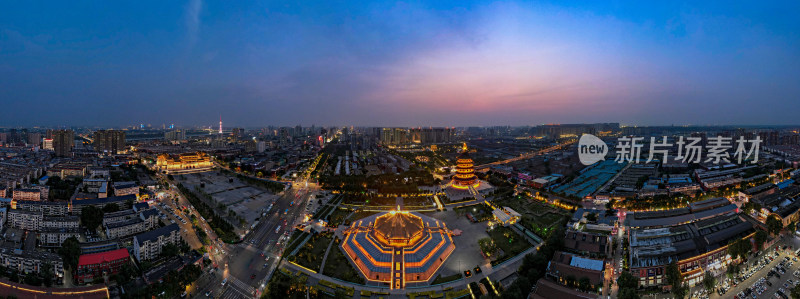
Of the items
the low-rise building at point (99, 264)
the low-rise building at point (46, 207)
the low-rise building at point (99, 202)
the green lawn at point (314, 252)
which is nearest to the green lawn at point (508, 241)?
the green lawn at point (314, 252)

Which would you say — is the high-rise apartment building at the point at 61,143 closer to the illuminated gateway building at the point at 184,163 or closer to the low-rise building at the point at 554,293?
the illuminated gateway building at the point at 184,163

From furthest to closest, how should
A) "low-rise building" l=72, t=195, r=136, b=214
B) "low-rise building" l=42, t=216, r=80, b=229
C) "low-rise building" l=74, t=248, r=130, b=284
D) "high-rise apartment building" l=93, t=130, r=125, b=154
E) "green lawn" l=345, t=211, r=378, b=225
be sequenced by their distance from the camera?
"high-rise apartment building" l=93, t=130, r=125, b=154 < "green lawn" l=345, t=211, r=378, b=225 < "low-rise building" l=72, t=195, r=136, b=214 < "low-rise building" l=42, t=216, r=80, b=229 < "low-rise building" l=74, t=248, r=130, b=284

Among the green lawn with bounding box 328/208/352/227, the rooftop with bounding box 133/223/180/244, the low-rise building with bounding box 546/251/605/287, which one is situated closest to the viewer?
the low-rise building with bounding box 546/251/605/287

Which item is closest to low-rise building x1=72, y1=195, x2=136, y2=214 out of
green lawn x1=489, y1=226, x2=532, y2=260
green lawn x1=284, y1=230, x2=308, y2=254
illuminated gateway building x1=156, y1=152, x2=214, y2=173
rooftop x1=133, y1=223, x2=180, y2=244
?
rooftop x1=133, y1=223, x2=180, y2=244

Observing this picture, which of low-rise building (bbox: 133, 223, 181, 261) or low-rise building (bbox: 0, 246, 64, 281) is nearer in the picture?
low-rise building (bbox: 0, 246, 64, 281)

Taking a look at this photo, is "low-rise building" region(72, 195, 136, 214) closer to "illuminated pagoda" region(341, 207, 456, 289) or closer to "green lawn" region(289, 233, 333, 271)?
"green lawn" region(289, 233, 333, 271)

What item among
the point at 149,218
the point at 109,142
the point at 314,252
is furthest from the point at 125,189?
the point at 109,142

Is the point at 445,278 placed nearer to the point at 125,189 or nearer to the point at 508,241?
the point at 508,241

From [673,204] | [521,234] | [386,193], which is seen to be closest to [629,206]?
[673,204]
